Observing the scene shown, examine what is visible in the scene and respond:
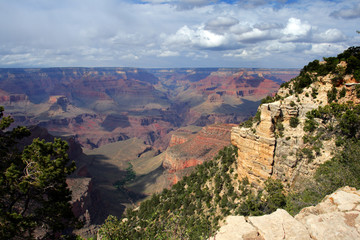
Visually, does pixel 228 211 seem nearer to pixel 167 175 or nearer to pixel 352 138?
pixel 352 138

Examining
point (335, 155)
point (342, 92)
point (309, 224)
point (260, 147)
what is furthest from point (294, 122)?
point (309, 224)

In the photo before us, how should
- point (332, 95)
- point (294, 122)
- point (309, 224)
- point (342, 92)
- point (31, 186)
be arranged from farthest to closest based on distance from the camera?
point (294, 122)
point (332, 95)
point (342, 92)
point (31, 186)
point (309, 224)

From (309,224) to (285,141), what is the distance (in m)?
11.0

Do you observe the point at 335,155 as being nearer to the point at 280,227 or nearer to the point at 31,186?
the point at 280,227

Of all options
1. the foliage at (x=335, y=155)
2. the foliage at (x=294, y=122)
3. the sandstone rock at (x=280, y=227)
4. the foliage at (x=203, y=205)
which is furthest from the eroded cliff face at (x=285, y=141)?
the sandstone rock at (x=280, y=227)

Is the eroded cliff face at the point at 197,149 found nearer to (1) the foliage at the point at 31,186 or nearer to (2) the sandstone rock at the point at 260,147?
(2) the sandstone rock at the point at 260,147

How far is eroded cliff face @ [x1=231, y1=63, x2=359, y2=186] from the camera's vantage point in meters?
19.1

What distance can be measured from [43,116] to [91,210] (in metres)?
171

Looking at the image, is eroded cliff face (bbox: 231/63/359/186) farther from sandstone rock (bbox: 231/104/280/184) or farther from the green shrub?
the green shrub

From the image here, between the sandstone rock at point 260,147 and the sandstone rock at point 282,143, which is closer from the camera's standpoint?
the sandstone rock at point 282,143

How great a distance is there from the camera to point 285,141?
20.0 metres

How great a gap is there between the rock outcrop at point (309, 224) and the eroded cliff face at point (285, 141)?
7534mm

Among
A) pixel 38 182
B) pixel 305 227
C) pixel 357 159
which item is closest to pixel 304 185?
pixel 357 159

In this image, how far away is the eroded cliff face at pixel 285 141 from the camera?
19109 mm
